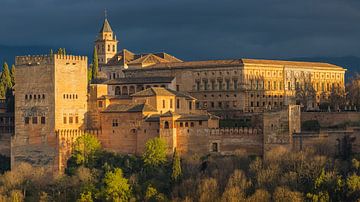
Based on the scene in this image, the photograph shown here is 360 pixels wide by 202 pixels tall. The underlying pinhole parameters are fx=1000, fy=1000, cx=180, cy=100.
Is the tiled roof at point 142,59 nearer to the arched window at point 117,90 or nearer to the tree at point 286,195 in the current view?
the arched window at point 117,90

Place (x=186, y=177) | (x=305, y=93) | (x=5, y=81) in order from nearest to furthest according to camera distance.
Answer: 1. (x=186, y=177)
2. (x=305, y=93)
3. (x=5, y=81)

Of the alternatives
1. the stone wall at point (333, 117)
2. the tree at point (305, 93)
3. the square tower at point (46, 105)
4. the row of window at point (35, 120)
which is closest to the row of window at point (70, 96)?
the square tower at point (46, 105)

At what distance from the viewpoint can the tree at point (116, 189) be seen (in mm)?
55125

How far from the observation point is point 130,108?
62312 millimetres

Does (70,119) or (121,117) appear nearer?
(121,117)

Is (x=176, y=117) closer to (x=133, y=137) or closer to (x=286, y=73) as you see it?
(x=133, y=137)

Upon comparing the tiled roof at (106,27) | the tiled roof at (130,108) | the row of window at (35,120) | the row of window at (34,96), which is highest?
the tiled roof at (106,27)

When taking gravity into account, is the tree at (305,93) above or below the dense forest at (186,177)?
above

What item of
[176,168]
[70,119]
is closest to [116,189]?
[176,168]

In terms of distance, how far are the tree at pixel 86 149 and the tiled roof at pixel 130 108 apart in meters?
2.35

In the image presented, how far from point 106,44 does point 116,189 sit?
154 feet

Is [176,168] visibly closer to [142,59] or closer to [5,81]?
[142,59]

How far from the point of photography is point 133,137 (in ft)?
203

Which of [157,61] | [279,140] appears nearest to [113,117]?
[279,140]
